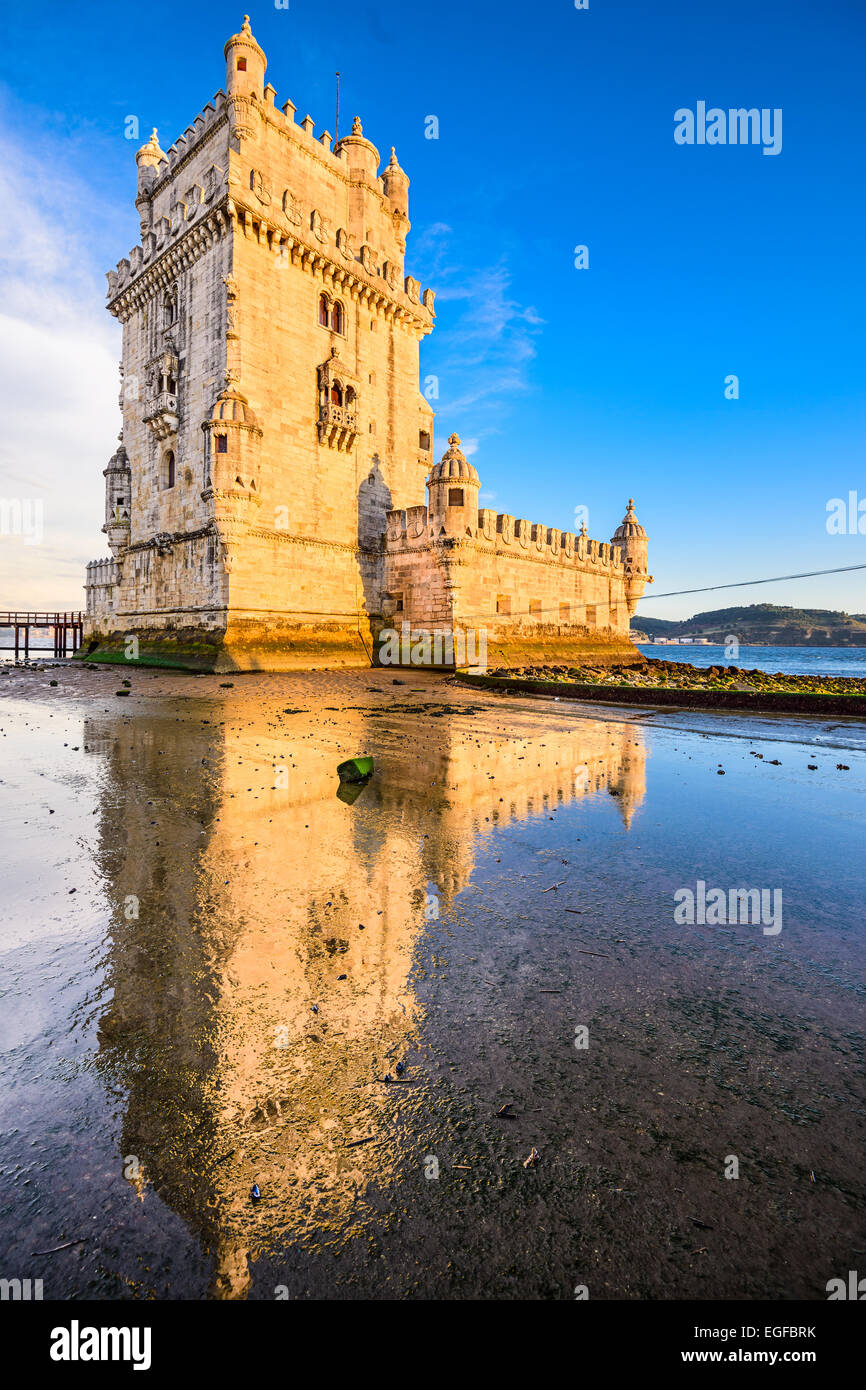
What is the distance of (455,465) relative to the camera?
23453mm

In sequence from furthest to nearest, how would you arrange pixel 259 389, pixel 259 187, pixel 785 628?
pixel 785 628, pixel 259 389, pixel 259 187

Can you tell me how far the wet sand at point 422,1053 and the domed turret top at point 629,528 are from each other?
37.1 meters

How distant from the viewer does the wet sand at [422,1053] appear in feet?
5.11

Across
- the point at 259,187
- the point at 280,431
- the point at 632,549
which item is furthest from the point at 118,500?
the point at 632,549

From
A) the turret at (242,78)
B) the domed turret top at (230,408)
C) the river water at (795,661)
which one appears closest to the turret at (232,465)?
the domed turret top at (230,408)

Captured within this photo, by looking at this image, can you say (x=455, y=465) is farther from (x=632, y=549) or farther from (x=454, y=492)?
(x=632, y=549)

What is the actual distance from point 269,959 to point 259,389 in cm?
2473

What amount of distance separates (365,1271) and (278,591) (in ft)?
77.6

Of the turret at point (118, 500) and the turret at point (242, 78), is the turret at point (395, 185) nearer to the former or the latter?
the turret at point (242, 78)

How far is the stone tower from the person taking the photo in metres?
21.8

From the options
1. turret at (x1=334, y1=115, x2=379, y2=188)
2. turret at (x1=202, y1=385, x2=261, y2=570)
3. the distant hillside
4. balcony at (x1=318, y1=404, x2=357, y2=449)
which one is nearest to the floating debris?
turret at (x1=202, y1=385, x2=261, y2=570)

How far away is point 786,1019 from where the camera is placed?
262 cm
